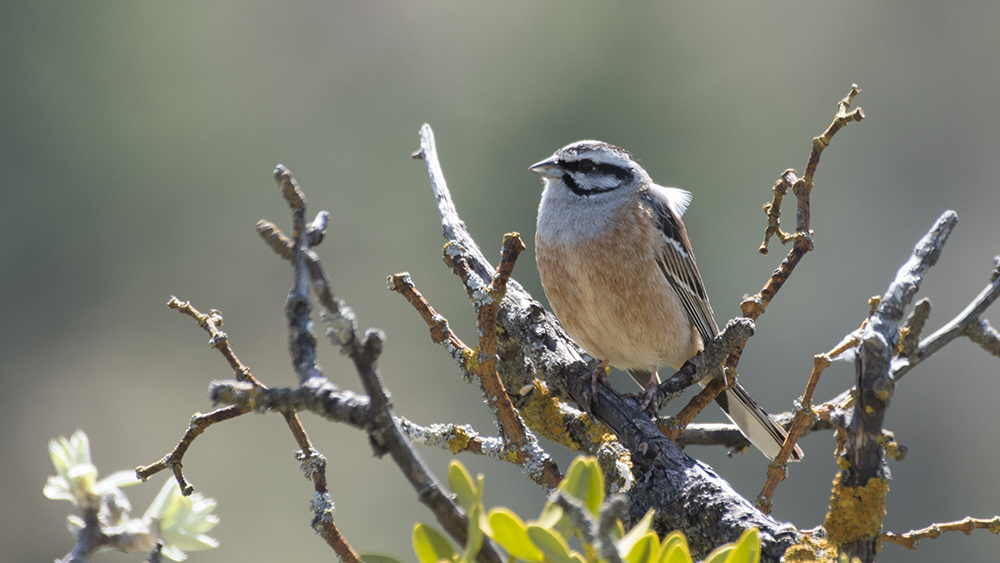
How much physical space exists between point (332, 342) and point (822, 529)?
105 centimetres

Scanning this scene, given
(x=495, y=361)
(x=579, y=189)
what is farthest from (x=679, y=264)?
(x=495, y=361)

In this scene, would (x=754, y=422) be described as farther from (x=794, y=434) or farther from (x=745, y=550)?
(x=745, y=550)

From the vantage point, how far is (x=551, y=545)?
89cm

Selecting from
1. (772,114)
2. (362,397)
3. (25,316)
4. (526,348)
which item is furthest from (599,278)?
(25,316)

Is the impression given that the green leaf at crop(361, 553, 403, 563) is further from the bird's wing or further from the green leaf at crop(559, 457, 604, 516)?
the bird's wing

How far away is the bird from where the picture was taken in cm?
362

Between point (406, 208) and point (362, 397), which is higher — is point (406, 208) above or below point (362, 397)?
above

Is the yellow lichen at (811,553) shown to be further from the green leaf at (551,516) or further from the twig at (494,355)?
the green leaf at (551,516)

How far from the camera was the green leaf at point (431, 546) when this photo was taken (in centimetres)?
102

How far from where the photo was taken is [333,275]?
15414 millimetres

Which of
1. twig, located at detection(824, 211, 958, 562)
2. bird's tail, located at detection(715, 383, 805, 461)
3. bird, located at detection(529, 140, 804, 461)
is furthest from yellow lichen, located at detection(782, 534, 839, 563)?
bird, located at detection(529, 140, 804, 461)

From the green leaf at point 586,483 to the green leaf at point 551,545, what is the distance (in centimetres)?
8

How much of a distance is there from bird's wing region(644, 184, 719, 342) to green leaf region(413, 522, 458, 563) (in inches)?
112

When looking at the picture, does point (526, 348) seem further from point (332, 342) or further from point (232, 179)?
point (232, 179)
